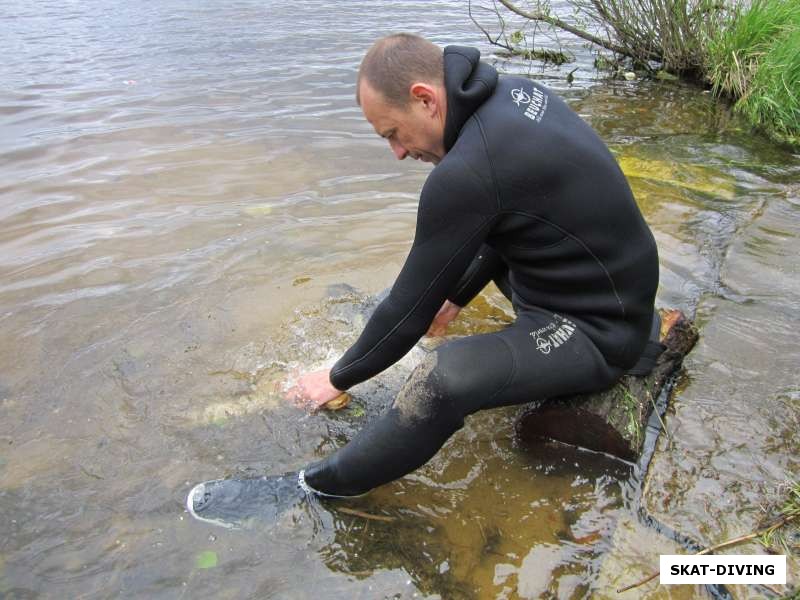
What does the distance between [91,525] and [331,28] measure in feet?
32.6

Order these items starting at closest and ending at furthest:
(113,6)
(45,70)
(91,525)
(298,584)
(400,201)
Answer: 1. (298,584)
2. (91,525)
3. (400,201)
4. (45,70)
5. (113,6)

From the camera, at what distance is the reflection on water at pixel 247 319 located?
239 centimetres

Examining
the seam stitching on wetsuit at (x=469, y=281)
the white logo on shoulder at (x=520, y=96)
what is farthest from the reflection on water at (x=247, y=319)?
the white logo on shoulder at (x=520, y=96)

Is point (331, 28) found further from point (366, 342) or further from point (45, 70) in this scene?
point (366, 342)

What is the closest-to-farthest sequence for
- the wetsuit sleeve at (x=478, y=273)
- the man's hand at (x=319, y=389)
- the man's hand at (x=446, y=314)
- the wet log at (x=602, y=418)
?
the wet log at (x=602, y=418) → the man's hand at (x=319, y=389) → the wetsuit sleeve at (x=478, y=273) → the man's hand at (x=446, y=314)

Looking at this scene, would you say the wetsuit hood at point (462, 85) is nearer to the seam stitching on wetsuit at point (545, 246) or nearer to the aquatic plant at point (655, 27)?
the seam stitching on wetsuit at point (545, 246)

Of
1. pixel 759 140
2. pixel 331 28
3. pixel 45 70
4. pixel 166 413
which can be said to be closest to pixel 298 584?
pixel 166 413

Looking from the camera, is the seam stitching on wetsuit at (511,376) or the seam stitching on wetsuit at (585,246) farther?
the seam stitching on wetsuit at (511,376)

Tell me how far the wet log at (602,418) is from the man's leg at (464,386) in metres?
0.19

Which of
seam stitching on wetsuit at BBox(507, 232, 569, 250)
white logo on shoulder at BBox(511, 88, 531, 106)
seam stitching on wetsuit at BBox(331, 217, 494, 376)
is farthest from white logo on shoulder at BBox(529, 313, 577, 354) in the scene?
white logo on shoulder at BBox(511, 88, 531, 106)

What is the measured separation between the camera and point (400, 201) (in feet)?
17.5

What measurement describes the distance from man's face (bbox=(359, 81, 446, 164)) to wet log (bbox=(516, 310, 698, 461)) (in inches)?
46.7

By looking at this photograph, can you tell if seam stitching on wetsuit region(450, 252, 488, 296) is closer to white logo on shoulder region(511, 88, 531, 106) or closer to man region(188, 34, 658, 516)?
man region(188, 34, 658, 516)

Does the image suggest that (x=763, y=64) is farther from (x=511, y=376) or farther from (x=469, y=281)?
(x=511, y=376)
